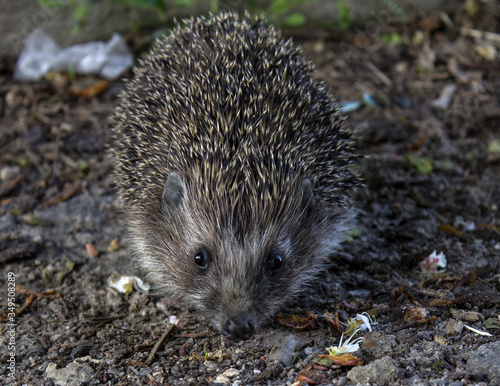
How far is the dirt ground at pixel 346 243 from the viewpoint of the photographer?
4.20m

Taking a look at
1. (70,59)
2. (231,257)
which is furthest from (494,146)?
(70,59)

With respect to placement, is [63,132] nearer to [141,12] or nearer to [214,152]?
[141,12]

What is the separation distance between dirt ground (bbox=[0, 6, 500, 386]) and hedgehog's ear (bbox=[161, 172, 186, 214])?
0.97 meters

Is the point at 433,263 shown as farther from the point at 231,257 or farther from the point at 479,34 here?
the point at 479,34

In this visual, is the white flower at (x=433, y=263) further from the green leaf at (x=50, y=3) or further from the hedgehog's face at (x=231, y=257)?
the green leaf at (x=50, y=3)

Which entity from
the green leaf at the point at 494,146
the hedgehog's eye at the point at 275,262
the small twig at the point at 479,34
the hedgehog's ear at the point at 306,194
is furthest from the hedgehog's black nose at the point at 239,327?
the small twig at the point at 479,34

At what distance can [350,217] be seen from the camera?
5594 mm

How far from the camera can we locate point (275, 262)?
15.0 ft

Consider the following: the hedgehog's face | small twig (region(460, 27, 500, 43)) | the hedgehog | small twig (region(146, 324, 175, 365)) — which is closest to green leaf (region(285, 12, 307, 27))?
small twig (region(460, 27, 500, 43))

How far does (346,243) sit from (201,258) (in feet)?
6.42

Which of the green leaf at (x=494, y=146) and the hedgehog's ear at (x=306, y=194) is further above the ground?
the hedgehog's ear at (x=306, y=194)

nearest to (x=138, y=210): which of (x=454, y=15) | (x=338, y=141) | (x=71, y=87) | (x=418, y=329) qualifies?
(x=338, y=141)

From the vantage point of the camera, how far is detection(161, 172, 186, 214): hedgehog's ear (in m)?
4.79

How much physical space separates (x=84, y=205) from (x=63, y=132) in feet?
5.70
